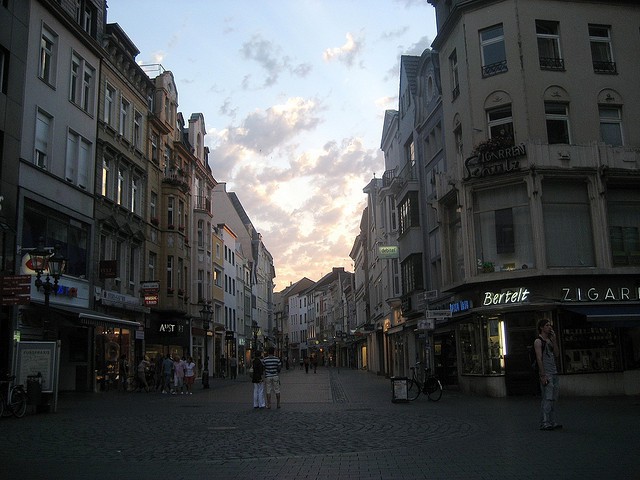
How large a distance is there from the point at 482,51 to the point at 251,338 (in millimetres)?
56780

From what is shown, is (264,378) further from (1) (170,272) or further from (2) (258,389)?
(1) (170,272)

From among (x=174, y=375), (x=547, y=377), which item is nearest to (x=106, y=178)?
(x=174, y=375)

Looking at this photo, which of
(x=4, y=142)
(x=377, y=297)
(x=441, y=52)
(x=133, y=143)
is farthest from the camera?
(x=377, y=297)

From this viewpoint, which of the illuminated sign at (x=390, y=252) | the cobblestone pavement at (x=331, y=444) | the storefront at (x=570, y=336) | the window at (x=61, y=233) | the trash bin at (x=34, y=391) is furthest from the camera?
the illuminated sign at (x=390, y=252)

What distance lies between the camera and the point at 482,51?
83.0 ft

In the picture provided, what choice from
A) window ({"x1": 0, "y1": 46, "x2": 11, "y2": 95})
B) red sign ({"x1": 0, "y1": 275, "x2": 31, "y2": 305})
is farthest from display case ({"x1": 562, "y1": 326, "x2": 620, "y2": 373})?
window ({"x1": 0, "y1": 46, "x2": 11, "y2": 95})

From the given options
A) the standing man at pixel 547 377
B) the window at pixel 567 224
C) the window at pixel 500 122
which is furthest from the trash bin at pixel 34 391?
the window at pixel 500 122

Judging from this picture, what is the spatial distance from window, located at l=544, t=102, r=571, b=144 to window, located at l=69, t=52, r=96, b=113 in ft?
64.8

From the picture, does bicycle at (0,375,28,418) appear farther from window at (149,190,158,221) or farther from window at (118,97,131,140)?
window at (149,190,158,221)

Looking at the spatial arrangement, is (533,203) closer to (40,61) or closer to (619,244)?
(619,244)

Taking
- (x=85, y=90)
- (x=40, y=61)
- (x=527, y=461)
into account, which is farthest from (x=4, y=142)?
(x=527, y=461)

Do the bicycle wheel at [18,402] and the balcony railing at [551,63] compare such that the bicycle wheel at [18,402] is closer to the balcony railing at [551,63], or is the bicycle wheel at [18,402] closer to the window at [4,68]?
the window at [4,68]

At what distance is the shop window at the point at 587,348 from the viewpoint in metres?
22.7

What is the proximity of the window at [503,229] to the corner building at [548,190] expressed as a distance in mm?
41
